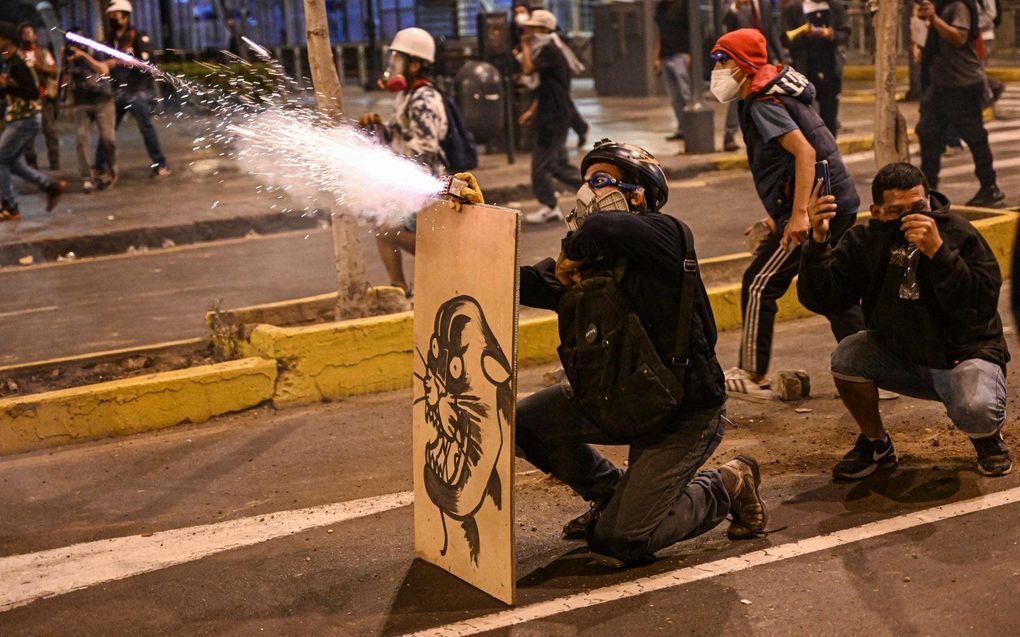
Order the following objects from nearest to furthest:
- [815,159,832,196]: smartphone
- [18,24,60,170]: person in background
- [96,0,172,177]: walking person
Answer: [815,159,832,196]: smartphone
[18,24,60,170]: person in background
[96,0,172,177]: walking person

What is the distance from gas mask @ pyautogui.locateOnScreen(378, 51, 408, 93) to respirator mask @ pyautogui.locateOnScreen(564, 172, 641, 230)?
4.21 metres

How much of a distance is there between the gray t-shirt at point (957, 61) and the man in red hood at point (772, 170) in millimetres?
4996

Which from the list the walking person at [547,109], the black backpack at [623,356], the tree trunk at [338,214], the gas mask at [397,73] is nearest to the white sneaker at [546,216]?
the walking person at [547,109]

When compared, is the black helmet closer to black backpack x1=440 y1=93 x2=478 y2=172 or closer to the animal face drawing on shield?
the animal face drawing on shield

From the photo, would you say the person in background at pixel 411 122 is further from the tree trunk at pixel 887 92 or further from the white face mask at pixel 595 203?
the white face mask at pixel 595 203

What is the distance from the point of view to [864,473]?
553cm

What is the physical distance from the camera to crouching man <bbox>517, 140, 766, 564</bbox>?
4.56 m

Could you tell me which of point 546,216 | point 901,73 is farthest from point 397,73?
point 901,73

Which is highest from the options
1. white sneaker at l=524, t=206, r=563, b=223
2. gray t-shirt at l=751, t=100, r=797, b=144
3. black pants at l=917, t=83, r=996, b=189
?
gray t-shirt at l=751, t=100, r=797, b=144

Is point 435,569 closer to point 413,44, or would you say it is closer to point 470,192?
point 470,192

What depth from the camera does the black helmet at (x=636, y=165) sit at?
4.71 metres

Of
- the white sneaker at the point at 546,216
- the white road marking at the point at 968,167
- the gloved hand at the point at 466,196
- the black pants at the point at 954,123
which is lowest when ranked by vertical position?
the white sneaker at the point at 546,216

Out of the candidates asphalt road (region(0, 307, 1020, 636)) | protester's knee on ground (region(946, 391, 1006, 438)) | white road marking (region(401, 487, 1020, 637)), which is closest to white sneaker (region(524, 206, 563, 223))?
asphalt road (region(0, 307, 1020, 636))

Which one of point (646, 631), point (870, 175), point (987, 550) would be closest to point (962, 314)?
point (987, 550)
